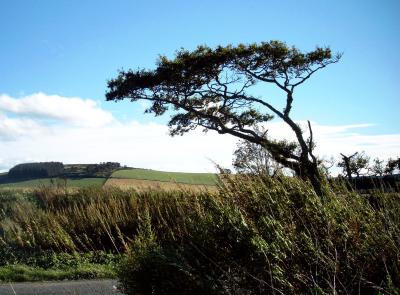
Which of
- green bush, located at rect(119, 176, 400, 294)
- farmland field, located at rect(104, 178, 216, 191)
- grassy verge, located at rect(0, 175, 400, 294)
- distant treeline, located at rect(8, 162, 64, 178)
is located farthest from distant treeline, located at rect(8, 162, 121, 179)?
green bush, located at rect(119, 176, 400, 294)

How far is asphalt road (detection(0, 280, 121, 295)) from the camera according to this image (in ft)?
23.4

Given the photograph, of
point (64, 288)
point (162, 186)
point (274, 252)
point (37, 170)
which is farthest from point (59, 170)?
point (274, 252)

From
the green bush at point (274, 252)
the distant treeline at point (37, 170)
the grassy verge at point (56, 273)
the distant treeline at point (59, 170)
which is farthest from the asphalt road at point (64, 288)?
the distant treeline at point (37, 170)

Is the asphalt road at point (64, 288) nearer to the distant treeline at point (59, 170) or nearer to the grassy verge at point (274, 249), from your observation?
the grassy verge at point (274, 249)

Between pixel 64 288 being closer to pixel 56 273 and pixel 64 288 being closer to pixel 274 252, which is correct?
pixel 56 273

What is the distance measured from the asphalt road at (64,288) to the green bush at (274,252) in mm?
2565

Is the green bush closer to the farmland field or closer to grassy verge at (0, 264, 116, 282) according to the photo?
the farmland field

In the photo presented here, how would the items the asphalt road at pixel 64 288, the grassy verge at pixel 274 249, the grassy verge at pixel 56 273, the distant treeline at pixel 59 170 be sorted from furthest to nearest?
the distant treeline at pixel 59 170
the grassy verge at pixel 56 273
the asphalt road at pixel 64 288
the grassy verge at pixel 274 249

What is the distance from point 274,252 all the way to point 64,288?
15.0 feet

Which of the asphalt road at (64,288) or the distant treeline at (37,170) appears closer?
the asphalt road at (64,288)

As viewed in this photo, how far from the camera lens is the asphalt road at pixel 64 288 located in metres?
7.12

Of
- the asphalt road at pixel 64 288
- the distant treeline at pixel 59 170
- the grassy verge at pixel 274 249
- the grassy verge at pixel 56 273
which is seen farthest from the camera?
the distant treeline at pixel 59 170

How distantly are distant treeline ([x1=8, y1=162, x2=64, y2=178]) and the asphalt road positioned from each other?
4865 centimetres

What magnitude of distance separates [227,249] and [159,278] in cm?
72
